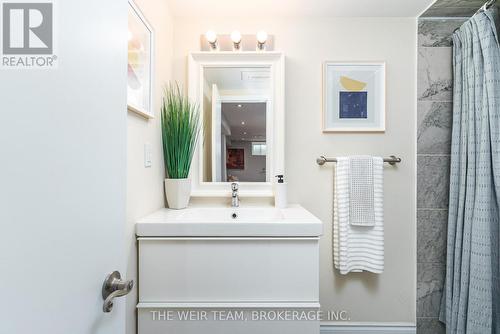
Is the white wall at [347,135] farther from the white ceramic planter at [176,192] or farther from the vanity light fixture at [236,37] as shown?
the white ceramic planter at [176,192]

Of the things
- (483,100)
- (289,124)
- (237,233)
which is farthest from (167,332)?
(483,100)

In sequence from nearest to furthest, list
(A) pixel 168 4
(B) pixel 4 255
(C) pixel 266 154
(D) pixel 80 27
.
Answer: (B) pixel 4 255 < (D) pixel 80 27 < (A) pixel 168 4 < (C) pixel 266 154

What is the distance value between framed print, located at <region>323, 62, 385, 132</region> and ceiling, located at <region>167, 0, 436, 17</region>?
12.6 inches

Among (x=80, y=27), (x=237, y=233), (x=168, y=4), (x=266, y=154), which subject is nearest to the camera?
(x=80, y=27)

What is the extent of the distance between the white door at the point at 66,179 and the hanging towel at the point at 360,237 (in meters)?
1.29

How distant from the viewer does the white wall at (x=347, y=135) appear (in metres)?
1.71

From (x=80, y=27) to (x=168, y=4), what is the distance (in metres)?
1.30

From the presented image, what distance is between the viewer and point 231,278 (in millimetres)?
1149

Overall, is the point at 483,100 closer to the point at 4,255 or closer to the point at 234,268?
the point at 234,268

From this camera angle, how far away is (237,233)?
1147mm

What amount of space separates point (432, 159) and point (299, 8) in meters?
1.29

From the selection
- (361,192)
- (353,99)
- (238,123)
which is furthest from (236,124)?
(361,192)

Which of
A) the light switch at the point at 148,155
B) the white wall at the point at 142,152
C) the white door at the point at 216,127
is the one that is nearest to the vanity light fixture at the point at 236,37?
the white door at the point at 216,127

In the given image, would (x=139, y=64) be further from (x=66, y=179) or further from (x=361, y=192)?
(x=361, y=192)
